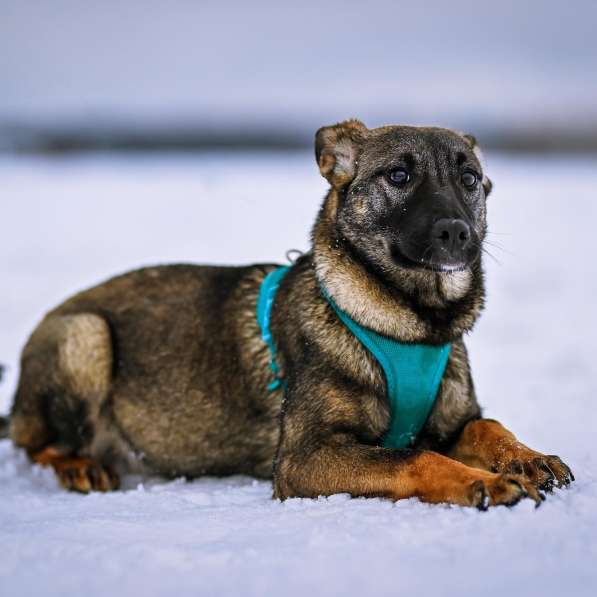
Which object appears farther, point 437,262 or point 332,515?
point 437,262

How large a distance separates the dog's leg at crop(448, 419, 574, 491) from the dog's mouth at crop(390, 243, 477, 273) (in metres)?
0.77

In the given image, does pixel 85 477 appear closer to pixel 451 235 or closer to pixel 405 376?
pixel 405 376

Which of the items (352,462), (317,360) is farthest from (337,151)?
(352,462)

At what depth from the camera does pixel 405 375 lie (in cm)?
364

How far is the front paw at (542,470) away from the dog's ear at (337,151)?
1716 millimetres

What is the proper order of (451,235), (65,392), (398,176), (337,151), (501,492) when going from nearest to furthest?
1. (501,492)
2. (451,235)
3. (398,176)
4. (337,151)
5. (65,392)

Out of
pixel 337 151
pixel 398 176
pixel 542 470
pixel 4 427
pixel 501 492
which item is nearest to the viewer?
pixel 501 492

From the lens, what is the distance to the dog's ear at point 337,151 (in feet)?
13.5

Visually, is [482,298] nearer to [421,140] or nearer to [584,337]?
[421,140]

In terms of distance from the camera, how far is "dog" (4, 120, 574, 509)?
3398 millimetres

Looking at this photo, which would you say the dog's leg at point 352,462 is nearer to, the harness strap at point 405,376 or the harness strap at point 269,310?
the harness strap at point 405,376

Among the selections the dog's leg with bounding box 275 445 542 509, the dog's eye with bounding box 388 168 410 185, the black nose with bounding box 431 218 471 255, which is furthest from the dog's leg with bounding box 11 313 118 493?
the black nose with bounding box 431 218 471 255

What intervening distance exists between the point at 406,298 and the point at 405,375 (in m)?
0.40

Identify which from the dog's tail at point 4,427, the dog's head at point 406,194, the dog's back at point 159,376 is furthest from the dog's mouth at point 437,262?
the dog's tail at point 4,427
